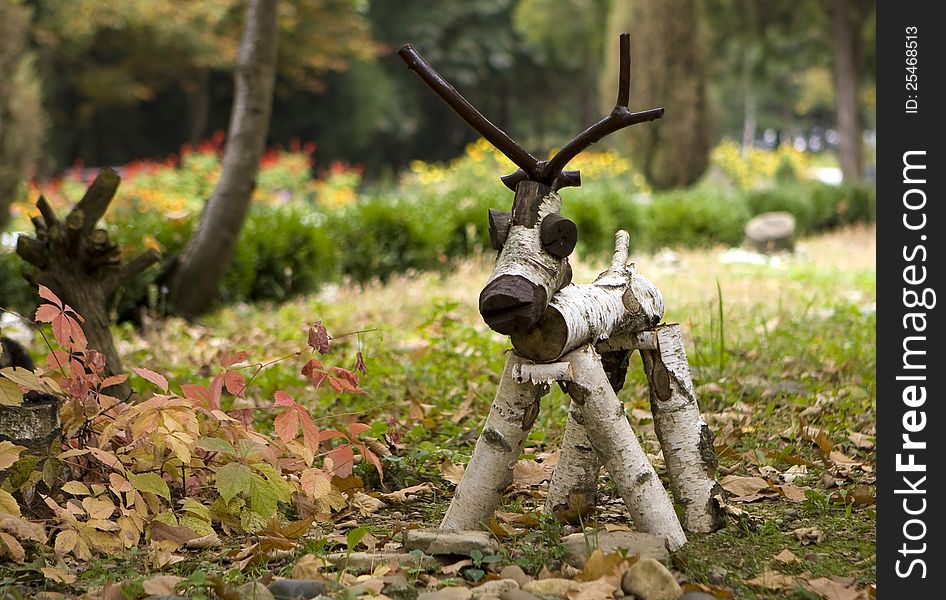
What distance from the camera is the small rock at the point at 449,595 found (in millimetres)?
1972

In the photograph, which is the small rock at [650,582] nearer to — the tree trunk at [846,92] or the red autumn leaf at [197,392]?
the red autumn leaf at [197,392]

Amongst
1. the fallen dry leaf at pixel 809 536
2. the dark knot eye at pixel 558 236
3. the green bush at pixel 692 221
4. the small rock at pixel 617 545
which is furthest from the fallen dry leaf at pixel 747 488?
the green bush at pixel 692 221

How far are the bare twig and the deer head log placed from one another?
0.18ft

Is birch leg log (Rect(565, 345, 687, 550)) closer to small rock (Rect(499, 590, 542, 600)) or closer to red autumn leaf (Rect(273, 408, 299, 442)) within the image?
small rock (Rect(499, 590, 542, 600))

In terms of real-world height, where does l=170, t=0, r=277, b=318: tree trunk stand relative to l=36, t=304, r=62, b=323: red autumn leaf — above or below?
above

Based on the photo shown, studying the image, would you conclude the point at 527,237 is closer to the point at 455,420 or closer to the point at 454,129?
the point at 455,420

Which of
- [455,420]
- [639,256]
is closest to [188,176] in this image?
[639,256]

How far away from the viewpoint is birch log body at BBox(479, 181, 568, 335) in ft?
6.88

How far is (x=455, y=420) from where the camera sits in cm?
381

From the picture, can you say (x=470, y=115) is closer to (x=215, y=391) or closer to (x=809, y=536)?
(x=215, y=391)

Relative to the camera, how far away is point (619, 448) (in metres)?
2.29

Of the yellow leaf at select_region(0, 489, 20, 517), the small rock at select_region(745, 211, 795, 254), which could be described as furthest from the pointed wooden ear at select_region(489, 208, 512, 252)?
the small rock at select_region(745, 211, 795, 254)

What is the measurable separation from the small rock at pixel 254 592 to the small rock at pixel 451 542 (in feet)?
1.31

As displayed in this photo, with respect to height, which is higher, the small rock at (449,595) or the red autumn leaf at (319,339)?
the red autumn leaf at (319,339)
